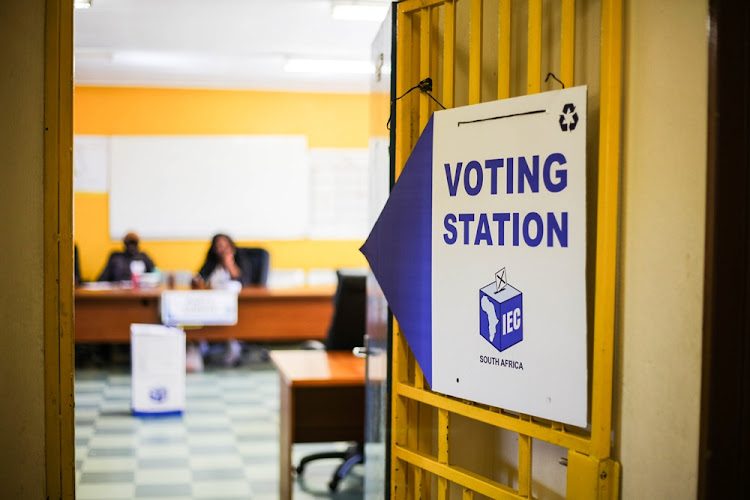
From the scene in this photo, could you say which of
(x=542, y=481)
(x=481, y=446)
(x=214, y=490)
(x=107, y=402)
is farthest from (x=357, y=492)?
(x=107, y=402)

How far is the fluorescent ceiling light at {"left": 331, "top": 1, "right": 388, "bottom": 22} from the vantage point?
5844 mm

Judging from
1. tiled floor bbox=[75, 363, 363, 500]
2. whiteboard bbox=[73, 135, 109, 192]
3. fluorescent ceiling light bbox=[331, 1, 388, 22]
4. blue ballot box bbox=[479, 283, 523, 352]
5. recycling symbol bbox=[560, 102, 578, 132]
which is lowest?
tiled floor bbox=[75, 363, 363, 500]

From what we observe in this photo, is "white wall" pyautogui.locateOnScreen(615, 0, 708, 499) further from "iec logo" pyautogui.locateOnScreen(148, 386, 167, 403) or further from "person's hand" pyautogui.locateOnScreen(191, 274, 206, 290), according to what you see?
"person's hand" pyautogui.locateOnScreen(191, 274, 206, 290)

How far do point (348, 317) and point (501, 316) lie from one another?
2.61m

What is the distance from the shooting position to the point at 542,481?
2326mm

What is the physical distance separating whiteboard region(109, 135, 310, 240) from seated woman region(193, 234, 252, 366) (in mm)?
1393

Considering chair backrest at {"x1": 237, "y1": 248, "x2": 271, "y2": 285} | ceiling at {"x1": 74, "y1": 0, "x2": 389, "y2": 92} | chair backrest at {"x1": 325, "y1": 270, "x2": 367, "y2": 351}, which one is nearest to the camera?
chair backrest at {"x1": 325, "y1": 270, "x2": 367, "y2": 351}

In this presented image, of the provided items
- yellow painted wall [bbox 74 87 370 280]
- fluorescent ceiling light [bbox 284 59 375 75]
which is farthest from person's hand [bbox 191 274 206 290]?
fluorescent ceiling light [bbox 284 59 375 75]

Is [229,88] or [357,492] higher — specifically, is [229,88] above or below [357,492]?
above

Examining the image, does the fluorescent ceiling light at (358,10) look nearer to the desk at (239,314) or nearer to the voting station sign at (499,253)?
the desk at (239,314)

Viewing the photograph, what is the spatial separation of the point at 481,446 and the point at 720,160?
1318 millimetres

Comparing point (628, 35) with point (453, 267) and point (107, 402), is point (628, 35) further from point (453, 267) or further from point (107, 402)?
point (107, 402)

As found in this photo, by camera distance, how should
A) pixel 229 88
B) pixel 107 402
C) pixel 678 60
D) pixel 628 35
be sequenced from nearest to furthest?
pixel 678 60
pixel 628 35
pixel 107 402
pixel 229 88

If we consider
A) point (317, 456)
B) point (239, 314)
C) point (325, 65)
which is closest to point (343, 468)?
point (317, 456)
